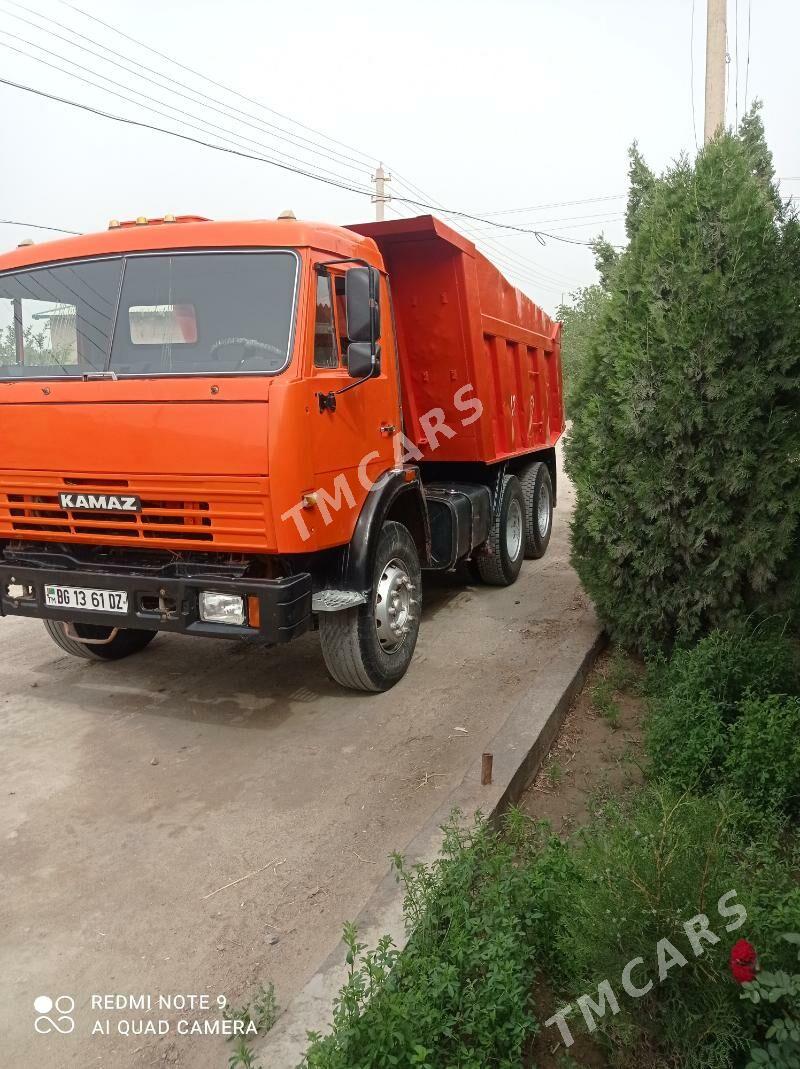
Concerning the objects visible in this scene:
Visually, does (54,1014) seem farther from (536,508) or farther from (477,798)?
(536,508)

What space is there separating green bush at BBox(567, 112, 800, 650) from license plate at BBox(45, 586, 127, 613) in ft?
8.76

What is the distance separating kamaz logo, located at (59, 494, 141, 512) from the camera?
12.7 ft

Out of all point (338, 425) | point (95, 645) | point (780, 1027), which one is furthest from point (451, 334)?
point (780, 1027)

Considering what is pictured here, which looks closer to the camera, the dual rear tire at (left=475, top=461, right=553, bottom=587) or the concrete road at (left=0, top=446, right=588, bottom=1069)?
the concrete road at (left=0, top=446, right=588, bottom=1069)

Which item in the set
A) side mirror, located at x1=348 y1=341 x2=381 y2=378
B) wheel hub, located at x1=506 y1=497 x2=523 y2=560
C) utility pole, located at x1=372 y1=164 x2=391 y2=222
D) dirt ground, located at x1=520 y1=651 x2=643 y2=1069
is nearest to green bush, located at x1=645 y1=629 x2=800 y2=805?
dirt ground, located at x1=520 y1=651 x2=643 y2=1069

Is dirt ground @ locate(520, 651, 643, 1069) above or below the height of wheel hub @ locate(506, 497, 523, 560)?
below

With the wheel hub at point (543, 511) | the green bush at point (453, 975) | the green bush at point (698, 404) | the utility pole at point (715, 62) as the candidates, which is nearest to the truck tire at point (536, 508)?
the wheel hub at point (543, 511)

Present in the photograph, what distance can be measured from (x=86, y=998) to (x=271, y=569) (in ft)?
6.69

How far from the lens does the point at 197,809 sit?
3488 millimetres

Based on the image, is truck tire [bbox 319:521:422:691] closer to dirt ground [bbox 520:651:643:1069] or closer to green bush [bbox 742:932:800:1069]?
dirt ground [bbox 520:651:643:1069]

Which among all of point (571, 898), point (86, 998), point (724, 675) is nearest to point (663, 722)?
point (724, 675)

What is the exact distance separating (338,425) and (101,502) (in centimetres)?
126

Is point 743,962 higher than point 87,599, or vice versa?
point 87,599

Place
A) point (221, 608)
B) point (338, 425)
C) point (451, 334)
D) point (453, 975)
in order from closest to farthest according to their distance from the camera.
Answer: point (453, 975)
point (221, 608)
point (338, 425)
point (451, 334)
